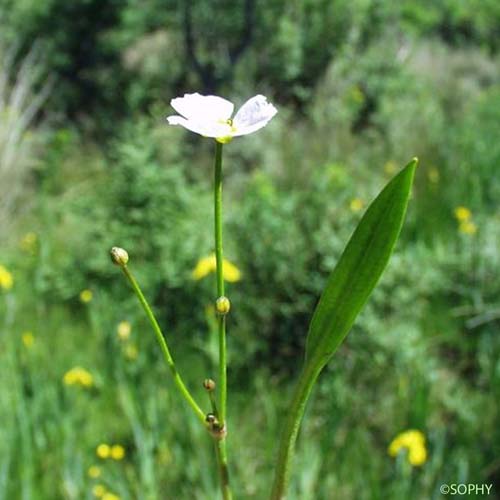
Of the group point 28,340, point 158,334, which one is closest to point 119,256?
point 158,334

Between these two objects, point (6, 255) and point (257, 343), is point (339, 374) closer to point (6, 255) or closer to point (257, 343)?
point (257, 343)

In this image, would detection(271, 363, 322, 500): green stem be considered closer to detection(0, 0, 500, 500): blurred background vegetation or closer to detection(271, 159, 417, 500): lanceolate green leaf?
detection(271, 159, 417, 500): lanceolate green leaf

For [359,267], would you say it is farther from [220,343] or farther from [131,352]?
[131,352]

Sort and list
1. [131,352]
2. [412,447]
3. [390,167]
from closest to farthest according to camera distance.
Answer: [412,447]
[131,352]
[390,167]

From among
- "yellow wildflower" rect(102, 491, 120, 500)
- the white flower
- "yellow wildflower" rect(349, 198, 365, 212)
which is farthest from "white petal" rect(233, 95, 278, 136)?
"yellow wildflower" rect(349, 198, 365, 212)

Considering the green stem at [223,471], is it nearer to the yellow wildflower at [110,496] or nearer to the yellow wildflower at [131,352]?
the yellow wildflower at [110,496]

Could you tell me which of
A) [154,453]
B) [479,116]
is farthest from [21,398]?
[479,116]
